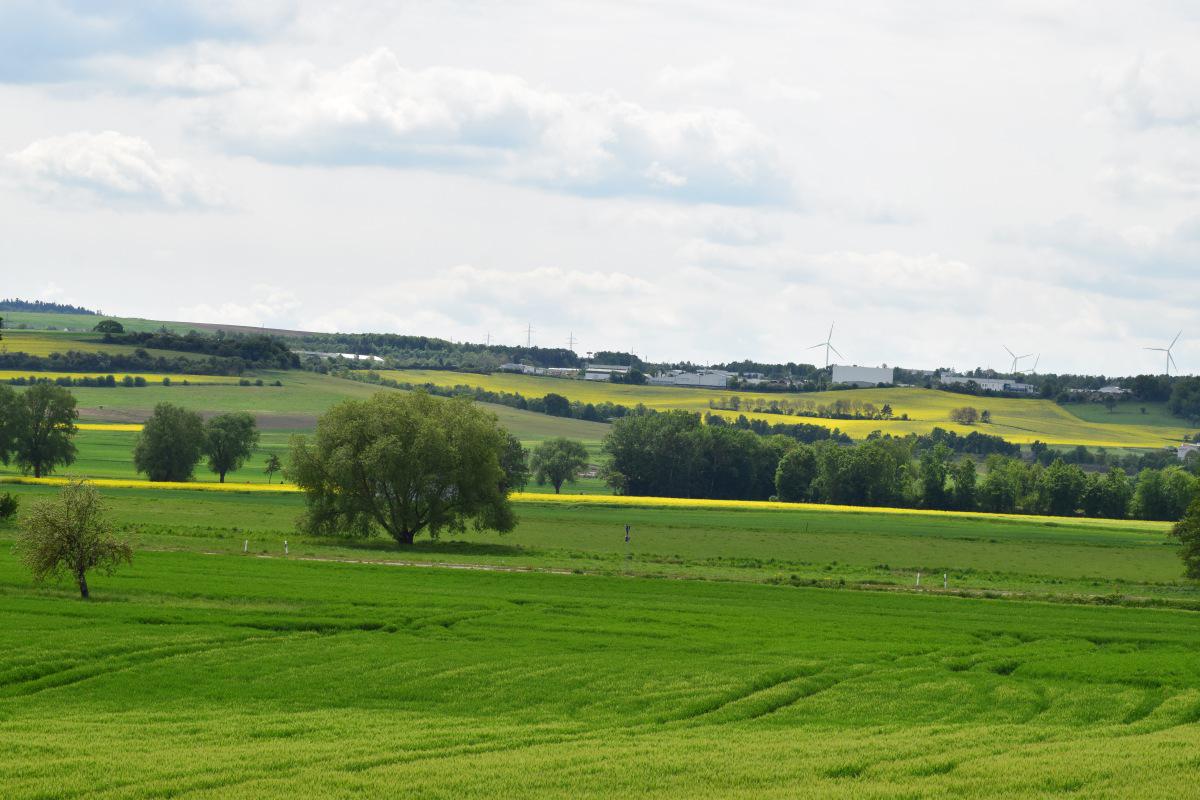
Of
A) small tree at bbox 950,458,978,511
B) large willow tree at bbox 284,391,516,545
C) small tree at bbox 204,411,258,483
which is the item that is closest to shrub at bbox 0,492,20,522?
large willow tree at bbox 284,391,516,545

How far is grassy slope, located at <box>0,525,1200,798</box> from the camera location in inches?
910

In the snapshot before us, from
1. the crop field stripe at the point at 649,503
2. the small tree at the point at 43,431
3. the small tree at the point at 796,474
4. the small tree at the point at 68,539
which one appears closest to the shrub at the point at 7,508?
the crop field stripe at the point at 649,503

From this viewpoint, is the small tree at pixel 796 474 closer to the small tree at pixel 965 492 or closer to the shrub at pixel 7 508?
the small tree at pixel 965 492

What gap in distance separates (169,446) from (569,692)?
101m

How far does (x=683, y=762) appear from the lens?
24375mm

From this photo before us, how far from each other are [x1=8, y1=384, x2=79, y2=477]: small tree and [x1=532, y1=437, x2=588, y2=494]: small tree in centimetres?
5053

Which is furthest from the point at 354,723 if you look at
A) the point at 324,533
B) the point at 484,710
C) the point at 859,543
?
the point at 859,543

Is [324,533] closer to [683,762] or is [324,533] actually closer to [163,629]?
[163,629]

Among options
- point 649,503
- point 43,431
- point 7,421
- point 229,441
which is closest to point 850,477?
point 649,503

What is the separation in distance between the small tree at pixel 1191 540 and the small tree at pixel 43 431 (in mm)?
96205

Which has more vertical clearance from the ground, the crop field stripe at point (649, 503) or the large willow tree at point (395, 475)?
the large willow tree at point (395, 475)

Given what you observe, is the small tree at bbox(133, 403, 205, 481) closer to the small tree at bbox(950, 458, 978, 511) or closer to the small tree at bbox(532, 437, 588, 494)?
the small tree at bbox(532, 437, 588, 494)

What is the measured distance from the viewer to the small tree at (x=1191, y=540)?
7219cm

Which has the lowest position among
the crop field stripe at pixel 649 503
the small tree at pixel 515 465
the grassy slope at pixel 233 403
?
the crop field stripe at pixel 649 503
